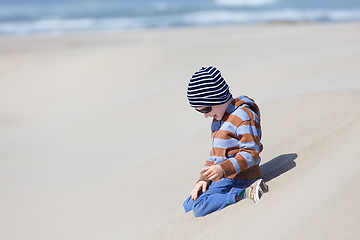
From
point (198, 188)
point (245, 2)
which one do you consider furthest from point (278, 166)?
point (245, 2)

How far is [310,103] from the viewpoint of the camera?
134 inches

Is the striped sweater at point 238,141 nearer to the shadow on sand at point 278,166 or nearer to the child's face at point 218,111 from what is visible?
the child's face at point 218,111

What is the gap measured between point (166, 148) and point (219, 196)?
151 centimetres

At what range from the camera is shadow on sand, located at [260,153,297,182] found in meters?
2.65

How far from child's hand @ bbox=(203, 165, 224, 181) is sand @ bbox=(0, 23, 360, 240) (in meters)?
0.18

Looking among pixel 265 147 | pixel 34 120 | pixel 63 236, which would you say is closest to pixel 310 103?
pixel 265 147

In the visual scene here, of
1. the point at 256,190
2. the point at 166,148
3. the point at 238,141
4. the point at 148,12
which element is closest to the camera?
the point at 256,190

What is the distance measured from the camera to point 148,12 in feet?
80.7

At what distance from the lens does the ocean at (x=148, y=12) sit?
63.0ft

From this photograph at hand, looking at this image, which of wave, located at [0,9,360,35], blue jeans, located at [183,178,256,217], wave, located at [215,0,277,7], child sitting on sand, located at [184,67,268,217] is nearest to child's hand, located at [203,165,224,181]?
child sitting on sand, located at [184,67,268,217]

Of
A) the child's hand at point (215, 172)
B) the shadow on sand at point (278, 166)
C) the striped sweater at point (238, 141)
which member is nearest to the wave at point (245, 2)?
the shadow on sand at point (278, 166)

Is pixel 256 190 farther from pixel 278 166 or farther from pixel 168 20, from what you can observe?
pixel 168 20

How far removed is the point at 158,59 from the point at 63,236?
4.75 m

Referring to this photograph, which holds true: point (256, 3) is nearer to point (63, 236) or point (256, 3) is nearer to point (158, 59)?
point (158, 59)
